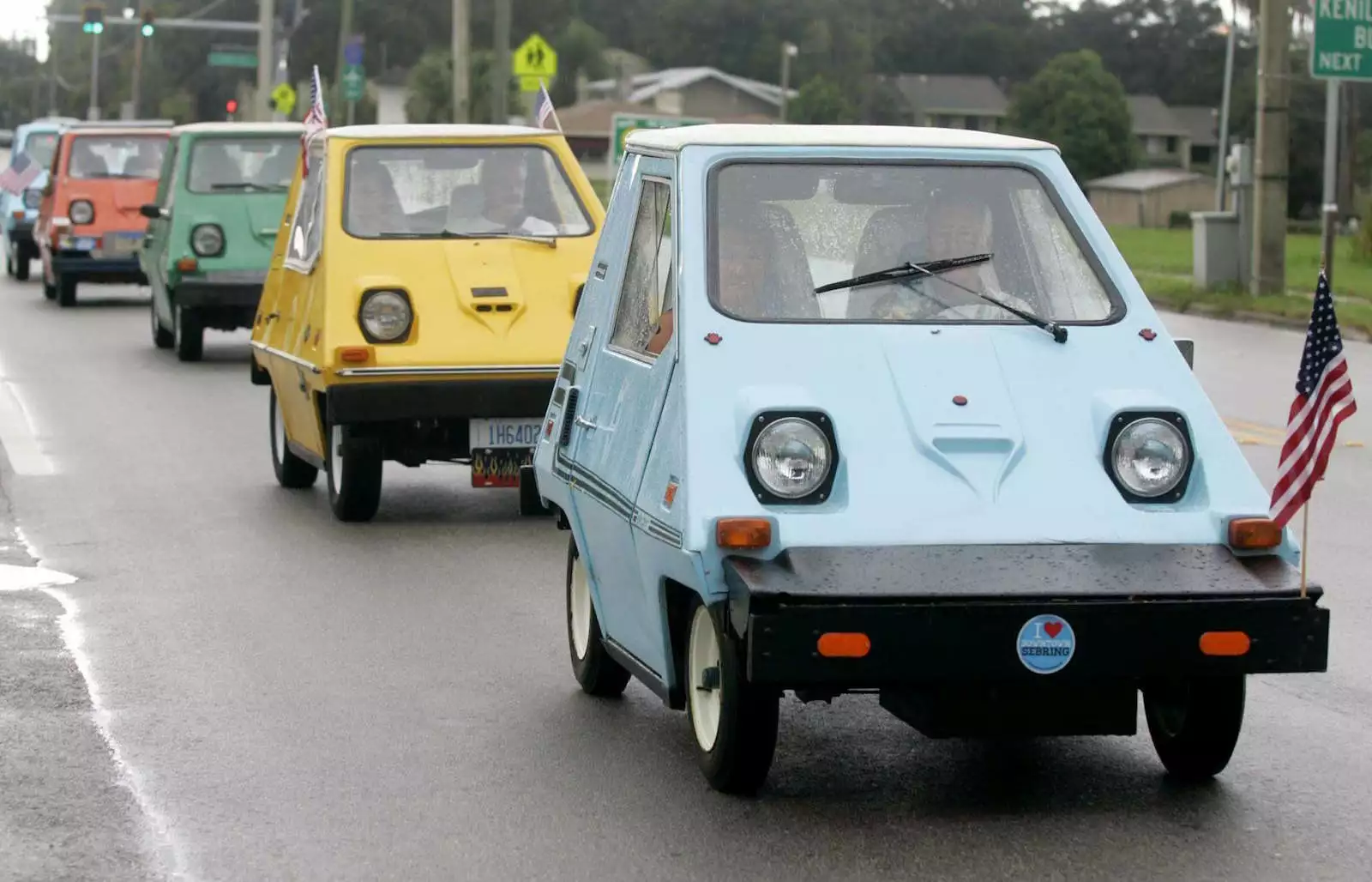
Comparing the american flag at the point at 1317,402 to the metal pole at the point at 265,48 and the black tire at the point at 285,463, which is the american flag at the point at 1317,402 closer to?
the black tire at the point at 285,463

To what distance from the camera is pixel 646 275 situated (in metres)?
6.94

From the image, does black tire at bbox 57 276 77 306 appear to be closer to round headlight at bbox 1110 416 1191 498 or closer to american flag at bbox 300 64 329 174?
american flag at bbox 300 64 329 174

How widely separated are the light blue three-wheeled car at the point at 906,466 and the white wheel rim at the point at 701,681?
0.04ft

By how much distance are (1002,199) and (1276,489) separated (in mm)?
1139

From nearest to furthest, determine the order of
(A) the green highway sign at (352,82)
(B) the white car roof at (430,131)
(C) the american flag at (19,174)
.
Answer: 1. (B) the white car roof at (430,131)
2. (C) the american flag at (19,174)
3. (A) the green highway sign at (352,82)

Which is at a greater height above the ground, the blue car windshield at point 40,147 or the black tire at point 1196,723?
the blue car windshield at point 40,147

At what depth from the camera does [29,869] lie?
5582mm

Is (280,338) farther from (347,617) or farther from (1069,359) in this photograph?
(1069,359)

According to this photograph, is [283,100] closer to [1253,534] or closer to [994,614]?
[1253,534]

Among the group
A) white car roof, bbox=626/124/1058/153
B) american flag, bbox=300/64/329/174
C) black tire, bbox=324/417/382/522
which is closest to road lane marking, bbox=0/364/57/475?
american flag, bbox=300/64/329/174

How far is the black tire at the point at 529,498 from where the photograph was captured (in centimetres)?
991

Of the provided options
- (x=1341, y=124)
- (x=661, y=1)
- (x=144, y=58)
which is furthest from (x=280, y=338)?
(x=661, y=1)

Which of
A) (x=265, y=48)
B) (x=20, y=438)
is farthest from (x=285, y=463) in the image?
(x=265, y=48)

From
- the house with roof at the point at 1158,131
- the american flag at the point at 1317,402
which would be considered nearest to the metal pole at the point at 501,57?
the american flag at the point at 1317,402
